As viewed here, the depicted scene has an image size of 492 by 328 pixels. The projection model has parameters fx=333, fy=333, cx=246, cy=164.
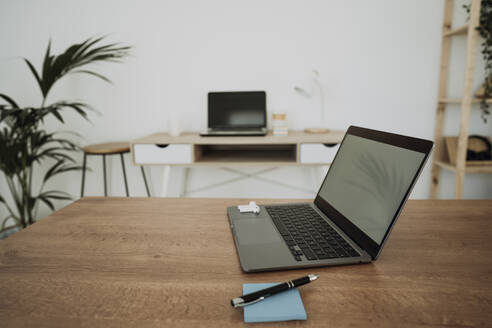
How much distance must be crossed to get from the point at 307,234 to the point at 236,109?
1860mm

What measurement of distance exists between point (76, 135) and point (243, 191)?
4.61ft

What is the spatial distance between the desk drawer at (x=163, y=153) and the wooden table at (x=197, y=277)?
1.33 meters

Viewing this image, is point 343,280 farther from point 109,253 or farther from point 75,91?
point 75,91

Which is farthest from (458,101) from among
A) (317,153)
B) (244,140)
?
(244,140)

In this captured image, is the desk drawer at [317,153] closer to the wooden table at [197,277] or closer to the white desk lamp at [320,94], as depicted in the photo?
the white desk lamp at [320,94]

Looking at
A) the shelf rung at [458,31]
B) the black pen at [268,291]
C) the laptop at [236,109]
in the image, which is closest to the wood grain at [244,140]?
the laptop at [236,109]

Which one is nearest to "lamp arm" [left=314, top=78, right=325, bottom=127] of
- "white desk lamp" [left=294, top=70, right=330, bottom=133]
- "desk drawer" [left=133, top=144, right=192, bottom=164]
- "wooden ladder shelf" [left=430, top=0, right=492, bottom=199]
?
"white desk lamp" [left=294, top=70, right=330, bottom=133]

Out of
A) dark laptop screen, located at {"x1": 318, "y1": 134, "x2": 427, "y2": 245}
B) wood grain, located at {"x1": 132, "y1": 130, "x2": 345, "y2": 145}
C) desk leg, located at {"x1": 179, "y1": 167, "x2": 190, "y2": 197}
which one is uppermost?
dark laptop screen, located at {"x1": 318, "y1": 134, "x2": 427, "y2": 245}

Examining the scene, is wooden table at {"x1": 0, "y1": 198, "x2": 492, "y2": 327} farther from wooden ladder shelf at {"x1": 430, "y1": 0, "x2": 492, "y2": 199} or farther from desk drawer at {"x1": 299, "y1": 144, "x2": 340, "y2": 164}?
wooden ladder shelf at {"x1": 430, "y1": 0, "x2": 492, "y2": 199}

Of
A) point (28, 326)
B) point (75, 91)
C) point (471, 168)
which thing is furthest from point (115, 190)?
point (471, 168)

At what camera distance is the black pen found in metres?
0.46

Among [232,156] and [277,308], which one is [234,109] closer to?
[232,156]

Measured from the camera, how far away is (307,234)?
0.69 metres

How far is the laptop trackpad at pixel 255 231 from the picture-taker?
2.19 feet
